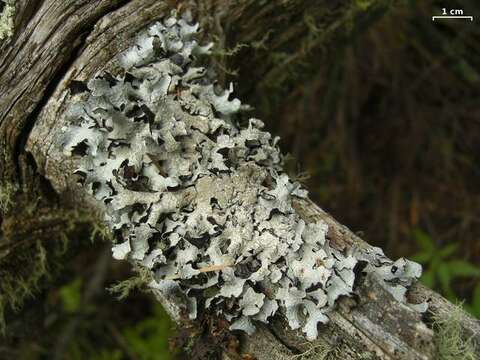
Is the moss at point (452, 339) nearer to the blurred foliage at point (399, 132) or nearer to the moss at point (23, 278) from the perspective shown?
the moss at point (23, 278)

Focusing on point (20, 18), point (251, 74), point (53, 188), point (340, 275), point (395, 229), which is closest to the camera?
point (340, 275)

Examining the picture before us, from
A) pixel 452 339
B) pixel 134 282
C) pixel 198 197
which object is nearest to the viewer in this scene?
pixel 452 339

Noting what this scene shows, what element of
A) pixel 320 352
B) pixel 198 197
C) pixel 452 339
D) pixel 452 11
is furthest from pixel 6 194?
pixel 452 11

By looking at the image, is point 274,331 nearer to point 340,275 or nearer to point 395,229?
point 340,275

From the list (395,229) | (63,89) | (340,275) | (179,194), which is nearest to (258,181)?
(179,194)

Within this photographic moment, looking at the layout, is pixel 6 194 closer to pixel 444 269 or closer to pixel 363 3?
pixel 363 3

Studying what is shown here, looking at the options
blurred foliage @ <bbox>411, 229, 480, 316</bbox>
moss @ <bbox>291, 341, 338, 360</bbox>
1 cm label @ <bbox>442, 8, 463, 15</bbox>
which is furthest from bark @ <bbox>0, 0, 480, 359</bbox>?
blurred foliage @ <bbox>411, 229, 480, 316</bbox>

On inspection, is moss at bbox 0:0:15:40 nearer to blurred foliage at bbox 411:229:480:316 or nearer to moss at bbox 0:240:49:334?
moss at bbox 0:240:49:334
